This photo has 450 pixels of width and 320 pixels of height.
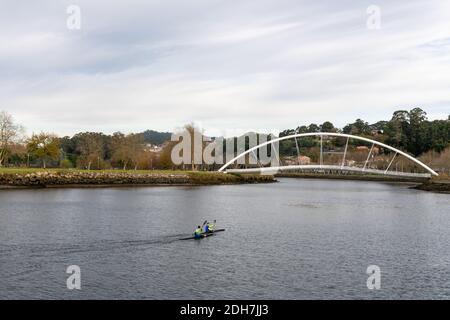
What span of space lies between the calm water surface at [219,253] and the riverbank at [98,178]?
29264mm

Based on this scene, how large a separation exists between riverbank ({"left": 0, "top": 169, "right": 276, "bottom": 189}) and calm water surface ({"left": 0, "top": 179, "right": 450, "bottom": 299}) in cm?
2926

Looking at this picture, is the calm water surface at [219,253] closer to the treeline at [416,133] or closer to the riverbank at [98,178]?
the riverbank at [98,178]

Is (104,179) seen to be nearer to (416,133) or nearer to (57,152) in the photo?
(57,152)

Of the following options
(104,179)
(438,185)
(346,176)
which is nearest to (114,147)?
(104,179)

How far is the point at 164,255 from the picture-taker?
101ft

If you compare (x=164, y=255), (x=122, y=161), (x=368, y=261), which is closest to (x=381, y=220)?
(x=368, y=261)

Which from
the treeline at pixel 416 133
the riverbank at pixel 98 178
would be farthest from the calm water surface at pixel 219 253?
the treeline at pixel 416 133

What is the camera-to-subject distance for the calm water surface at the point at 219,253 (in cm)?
2398

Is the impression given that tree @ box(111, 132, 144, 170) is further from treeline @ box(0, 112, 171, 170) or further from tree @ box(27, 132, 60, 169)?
tree @ box(27, 132, 60, 169)

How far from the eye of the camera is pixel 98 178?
301 ft

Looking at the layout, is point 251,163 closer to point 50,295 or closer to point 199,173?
point 199,173

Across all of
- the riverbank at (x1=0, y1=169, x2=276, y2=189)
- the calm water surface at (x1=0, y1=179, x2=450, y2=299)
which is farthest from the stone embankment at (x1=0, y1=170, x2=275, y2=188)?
the calm water surface at (x1=0, y1=179, x2=450, y2=299)

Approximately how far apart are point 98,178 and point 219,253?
63515 mm
